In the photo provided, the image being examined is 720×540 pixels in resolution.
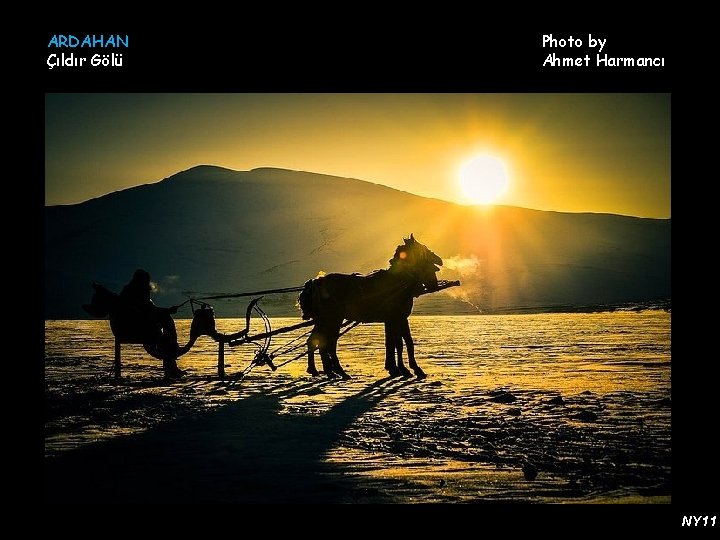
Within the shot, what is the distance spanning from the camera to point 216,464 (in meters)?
8.02

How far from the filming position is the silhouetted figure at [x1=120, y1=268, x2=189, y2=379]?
15.1 m

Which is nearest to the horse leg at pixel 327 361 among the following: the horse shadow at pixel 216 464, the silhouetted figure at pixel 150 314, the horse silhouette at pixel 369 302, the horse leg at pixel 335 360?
the horse silhouette at pixel 369 302

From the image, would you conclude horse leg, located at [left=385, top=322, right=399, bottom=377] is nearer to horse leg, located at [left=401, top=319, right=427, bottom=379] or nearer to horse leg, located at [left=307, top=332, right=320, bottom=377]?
horse leg, located at [left=401, top=319, right=427, bottom=379]

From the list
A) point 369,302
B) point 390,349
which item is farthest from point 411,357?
point 369,302

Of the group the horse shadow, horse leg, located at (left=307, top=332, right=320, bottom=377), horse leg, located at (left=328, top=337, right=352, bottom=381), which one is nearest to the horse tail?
horse leg, located at (left=307, top=332, right=320, bottom=377)

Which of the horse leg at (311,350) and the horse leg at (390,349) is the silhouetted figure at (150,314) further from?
the horse leg at (390,349)

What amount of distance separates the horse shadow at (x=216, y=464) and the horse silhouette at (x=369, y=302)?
4.47m

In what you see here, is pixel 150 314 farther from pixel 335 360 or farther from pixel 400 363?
pixel 400 363

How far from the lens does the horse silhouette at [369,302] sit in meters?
15.8

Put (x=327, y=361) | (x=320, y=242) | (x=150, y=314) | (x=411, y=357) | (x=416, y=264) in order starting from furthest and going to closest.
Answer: (x=320, y=242) → (x=416, y=264) → (x=411, y=357) → (x=327, y=361) → (x=150, y=314)

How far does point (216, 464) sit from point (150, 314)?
25.3 ft

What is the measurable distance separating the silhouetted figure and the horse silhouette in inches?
107

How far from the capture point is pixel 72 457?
8.35 meters

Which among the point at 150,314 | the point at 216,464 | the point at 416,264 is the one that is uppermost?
the point at 416,264
